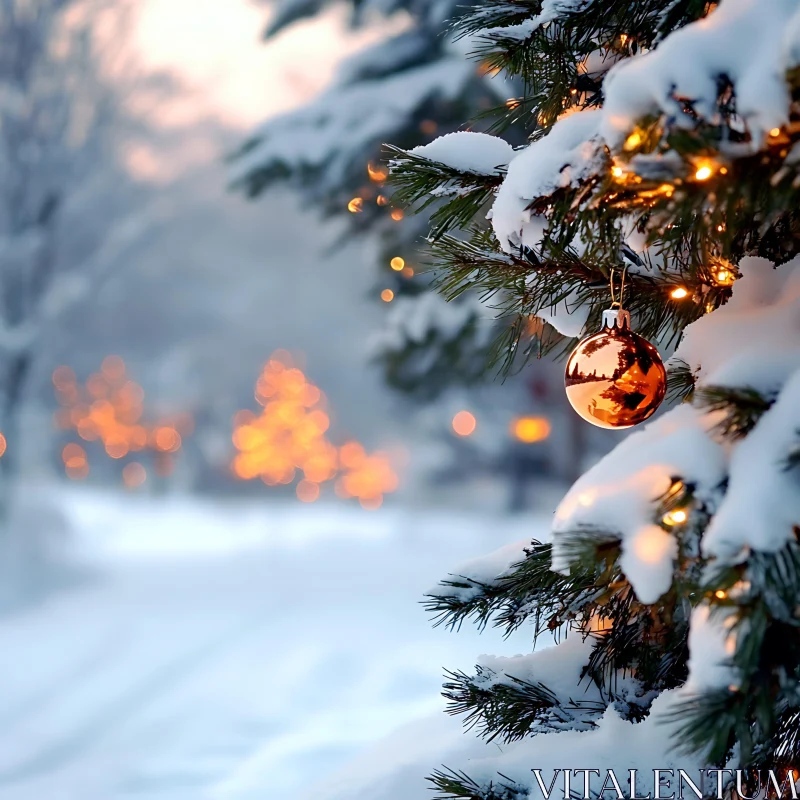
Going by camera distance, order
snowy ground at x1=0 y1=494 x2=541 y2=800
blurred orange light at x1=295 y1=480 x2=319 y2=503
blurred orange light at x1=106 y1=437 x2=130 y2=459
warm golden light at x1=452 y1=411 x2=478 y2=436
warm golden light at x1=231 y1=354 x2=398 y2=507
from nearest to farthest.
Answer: snowy ground at x1=0 y1=494 x2=541 y2=800 → warm golden light at x1=231 y1=354 x2=398 y2=507 → warm golden light at x1=452 y1=411 x2=478 y2=436 → blurred orange light at x1=106 y1=437 x2=130 y2=459 → blurred orange light at x1=295 y1=480 x2=319 y2=503

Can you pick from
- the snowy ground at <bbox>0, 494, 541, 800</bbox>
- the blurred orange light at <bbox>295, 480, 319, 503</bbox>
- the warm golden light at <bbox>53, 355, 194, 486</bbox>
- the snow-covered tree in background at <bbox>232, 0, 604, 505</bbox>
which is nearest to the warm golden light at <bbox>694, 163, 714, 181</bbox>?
the snowy ground at <bbox>0, 494, 541, 800</bbox>

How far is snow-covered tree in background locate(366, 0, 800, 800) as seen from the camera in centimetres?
103

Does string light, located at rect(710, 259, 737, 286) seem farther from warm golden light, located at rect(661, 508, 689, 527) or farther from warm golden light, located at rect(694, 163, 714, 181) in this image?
warm golden light, located at rect(661, 508, 689, 527)

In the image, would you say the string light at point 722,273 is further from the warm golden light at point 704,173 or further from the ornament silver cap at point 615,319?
the warm golden light at point 704,173

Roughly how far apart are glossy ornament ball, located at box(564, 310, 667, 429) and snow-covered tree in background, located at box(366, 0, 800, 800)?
0.30 feet

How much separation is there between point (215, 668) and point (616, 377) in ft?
15.4

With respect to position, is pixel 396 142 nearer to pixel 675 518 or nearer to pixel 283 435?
pixel 675 518

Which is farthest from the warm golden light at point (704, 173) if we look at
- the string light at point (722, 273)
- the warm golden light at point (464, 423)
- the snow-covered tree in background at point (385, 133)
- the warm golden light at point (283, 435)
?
the warm golden light at point (464, 423)

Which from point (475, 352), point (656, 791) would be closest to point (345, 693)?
point (475, 352)

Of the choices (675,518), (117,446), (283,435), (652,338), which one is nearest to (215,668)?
(652,338)

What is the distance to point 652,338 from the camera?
72.8 inches

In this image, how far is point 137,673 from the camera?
17.5ft

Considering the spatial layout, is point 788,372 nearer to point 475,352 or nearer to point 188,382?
point 475,352

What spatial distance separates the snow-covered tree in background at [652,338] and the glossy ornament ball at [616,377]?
9cm
